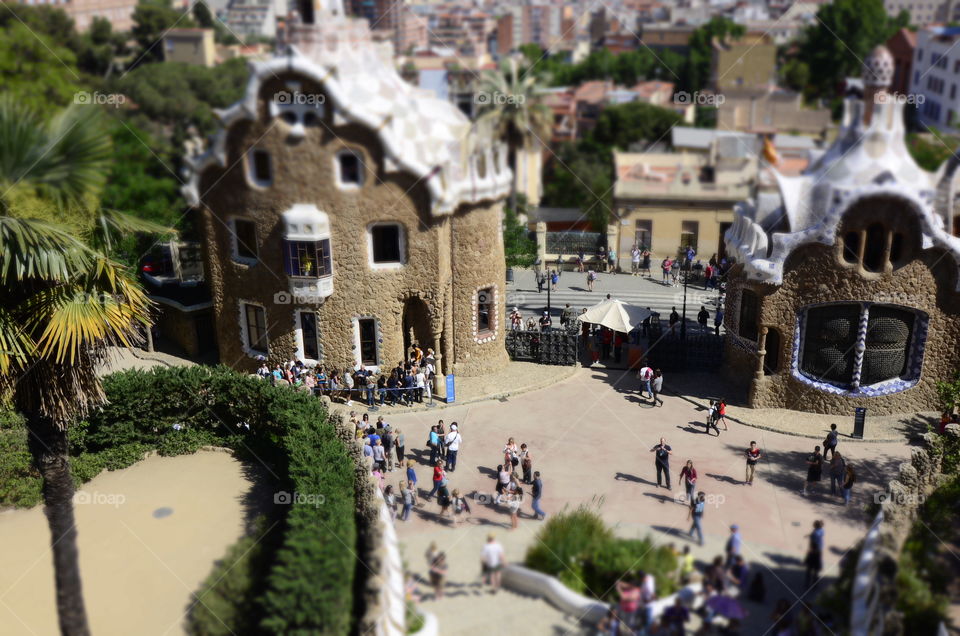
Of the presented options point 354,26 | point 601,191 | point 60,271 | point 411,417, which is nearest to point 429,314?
point 411,417

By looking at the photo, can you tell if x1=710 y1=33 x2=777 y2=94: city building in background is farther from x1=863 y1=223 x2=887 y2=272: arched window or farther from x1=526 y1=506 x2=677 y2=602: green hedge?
x1=526 y1=506 x2=677 y2=602: green hedge

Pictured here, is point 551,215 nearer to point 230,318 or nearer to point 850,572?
point 230,318

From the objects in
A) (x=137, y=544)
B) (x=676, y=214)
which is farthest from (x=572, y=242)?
(x=137, y=544)

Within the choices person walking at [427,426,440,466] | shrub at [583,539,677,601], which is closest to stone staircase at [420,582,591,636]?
shrub at [583,539,677,601]

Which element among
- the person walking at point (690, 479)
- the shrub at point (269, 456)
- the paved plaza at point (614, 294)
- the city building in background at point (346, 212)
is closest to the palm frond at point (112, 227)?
the shrub at point (269, 456)

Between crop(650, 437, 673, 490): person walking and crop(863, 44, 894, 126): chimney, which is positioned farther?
crop(863, 44, 894, 126): chimney

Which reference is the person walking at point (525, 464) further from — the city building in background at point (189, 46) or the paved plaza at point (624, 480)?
the city building in background at point (189, 46)
